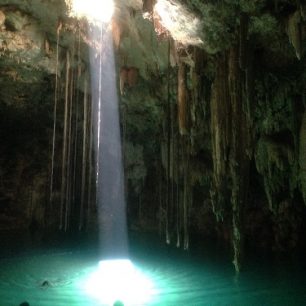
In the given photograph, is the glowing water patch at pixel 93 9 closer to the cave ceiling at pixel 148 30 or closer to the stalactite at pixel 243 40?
the cave ceiling at pixel 148 30

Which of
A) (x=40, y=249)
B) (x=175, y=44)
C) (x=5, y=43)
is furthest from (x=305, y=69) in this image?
(x=40, y=249)

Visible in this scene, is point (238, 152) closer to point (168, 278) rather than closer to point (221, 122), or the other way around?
point (221, 122)

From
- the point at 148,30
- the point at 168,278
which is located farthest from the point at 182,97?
the point at 168,278

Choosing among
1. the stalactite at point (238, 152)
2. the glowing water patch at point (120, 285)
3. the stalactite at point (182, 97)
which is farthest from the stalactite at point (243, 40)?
the glowing water patch at point (120, 285)

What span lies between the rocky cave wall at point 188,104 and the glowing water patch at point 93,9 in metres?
0.24

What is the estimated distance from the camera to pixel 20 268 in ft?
33.4

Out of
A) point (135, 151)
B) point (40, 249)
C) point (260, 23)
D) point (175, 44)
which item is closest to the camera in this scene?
point (260, 23)

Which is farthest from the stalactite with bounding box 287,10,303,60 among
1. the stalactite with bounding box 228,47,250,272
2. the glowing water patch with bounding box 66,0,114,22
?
the glowing water patch with bounding box 66,0,114,22

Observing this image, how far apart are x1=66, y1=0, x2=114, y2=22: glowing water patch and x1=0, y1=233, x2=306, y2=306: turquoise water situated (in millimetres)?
5549

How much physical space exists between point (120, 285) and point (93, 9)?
5.77 meters

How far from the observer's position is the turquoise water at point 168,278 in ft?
24.1

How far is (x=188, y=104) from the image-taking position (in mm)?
9039

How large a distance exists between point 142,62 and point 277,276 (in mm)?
6123

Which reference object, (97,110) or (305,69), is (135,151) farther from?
(305,69)
